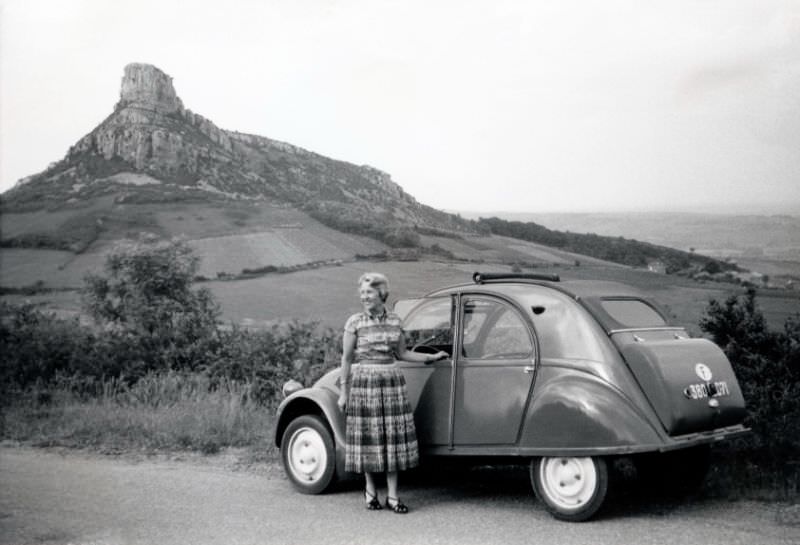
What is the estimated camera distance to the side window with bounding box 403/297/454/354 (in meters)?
7.11

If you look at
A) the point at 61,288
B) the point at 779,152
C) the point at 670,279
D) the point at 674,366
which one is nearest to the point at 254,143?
the point at 61,288

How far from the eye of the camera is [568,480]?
585 centimetres

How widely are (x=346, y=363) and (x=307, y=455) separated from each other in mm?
1012

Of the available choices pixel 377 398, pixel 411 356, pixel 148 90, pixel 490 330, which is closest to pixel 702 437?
pixel 490 330

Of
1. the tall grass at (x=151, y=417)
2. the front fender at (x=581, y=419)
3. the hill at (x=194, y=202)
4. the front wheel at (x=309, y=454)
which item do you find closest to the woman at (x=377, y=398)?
the front wheel at (x=309, y=454)

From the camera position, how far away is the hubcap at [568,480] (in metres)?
5.74

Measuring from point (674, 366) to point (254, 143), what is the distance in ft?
25.8

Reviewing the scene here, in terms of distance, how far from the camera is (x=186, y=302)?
12.1 meters

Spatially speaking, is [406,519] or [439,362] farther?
[439,362]

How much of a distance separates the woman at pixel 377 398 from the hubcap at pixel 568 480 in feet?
3.27

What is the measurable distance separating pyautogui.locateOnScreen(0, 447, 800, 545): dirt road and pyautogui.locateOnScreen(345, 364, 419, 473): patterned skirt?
368 mm

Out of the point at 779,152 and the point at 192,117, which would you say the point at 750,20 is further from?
the point at 192,117

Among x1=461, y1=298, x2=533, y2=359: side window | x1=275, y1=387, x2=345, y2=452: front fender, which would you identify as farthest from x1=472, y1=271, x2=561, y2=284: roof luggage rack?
x1=275, y1=387, x2=345, y2=452: front fender

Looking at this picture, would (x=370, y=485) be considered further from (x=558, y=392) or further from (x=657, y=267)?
(x=657, y=267)
